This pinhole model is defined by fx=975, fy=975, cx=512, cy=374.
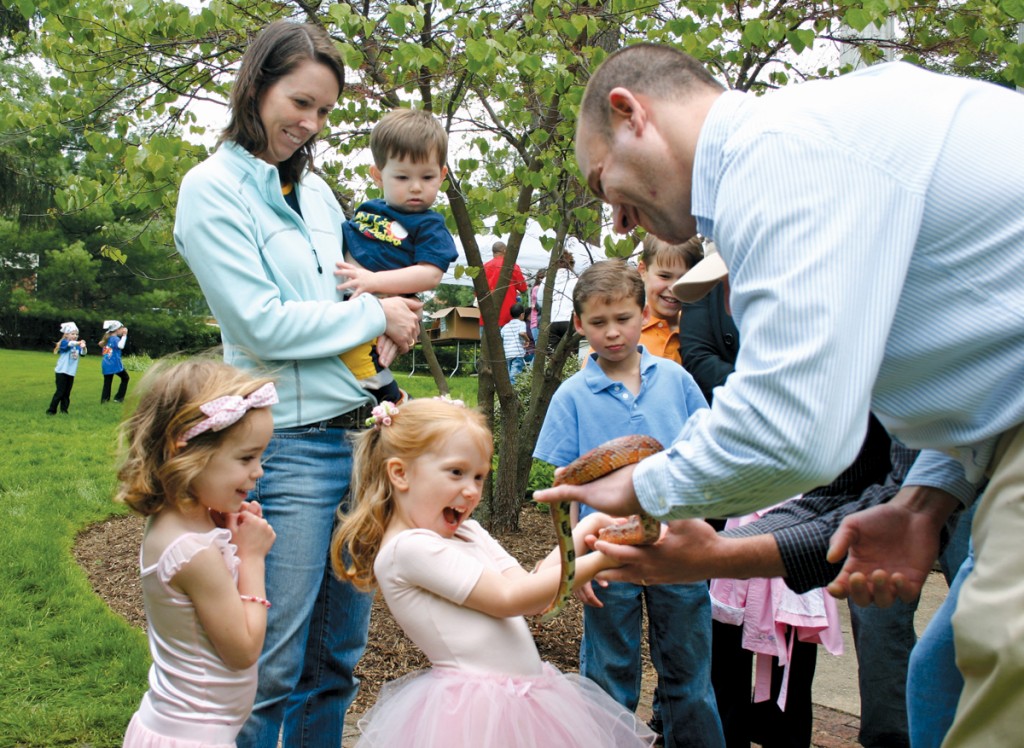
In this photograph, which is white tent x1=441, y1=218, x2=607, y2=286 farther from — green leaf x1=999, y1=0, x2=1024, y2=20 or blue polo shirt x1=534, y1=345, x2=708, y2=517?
green leaf x1=999, y1=0, x2=1024, y2=20

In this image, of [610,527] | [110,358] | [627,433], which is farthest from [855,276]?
[110,358]

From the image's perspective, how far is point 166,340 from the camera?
108 ft

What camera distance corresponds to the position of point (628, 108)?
1.94 metres

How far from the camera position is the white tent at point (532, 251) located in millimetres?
6594

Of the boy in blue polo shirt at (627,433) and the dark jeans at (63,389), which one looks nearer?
the boy in blue polo shirt at (627,433)

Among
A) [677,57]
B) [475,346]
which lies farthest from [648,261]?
[475,346]

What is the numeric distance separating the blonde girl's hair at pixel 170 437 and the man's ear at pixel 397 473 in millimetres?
457

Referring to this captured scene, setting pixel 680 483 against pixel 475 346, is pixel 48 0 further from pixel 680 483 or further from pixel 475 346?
pixel 475 346

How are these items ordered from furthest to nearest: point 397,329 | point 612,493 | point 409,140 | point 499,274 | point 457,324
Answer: point 457,324 < point 499,274 < point 409,140 < point 397,329 < point 612,493

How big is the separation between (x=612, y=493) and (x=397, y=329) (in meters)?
1.37

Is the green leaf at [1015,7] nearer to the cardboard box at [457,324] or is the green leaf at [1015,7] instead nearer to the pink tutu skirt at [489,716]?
the pink tutu skirt at [489,716]

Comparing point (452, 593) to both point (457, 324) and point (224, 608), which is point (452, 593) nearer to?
point (224, 608)

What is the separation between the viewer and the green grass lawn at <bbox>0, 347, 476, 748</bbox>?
411 cm

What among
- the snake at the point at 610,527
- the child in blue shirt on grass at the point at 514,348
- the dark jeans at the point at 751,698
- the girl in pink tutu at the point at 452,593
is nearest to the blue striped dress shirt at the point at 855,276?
→ the snake at the point at 610,527
